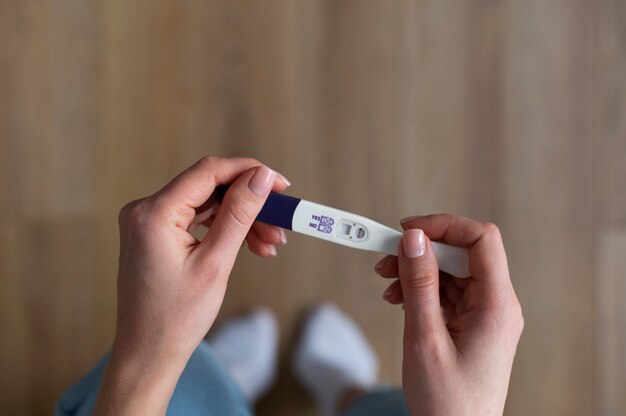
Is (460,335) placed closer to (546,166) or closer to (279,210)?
(279,210)

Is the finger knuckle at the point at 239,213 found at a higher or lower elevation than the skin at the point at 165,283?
higher

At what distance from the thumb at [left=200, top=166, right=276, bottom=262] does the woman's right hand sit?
158mm

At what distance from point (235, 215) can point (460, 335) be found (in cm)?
26

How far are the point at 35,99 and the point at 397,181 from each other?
28.1 inches

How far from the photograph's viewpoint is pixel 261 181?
56 centimetres

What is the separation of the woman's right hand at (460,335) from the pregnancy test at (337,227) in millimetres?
A: 31

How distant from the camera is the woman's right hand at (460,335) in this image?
21.5 inches

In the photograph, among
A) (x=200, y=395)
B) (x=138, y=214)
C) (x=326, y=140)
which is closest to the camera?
(x=138, y=214)

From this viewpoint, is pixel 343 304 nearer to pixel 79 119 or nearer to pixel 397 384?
pixel 397 384

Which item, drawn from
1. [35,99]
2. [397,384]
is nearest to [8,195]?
[35,99]

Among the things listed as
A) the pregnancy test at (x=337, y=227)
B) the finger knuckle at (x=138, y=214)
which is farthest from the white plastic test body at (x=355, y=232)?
the finger knuckle at (x=138, y=214)

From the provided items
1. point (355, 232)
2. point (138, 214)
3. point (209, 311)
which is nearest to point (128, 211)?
point (138, 214)

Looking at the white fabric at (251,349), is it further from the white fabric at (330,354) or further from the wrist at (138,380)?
the wrist at (138,380)

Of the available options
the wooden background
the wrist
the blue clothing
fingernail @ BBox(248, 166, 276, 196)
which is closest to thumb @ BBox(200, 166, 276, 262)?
fingernail @ BBox(248, 166, 276, 196)
